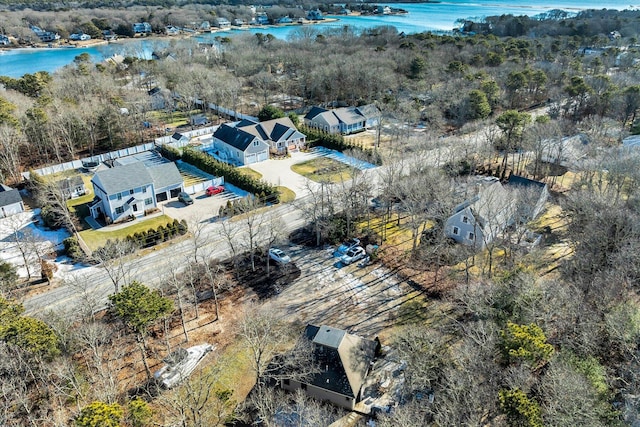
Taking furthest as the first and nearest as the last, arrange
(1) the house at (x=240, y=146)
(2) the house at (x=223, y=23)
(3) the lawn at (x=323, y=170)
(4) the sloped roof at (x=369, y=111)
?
(2) the house at (x=223, y=23), (4) the sloped roof at (x=369, y=111), (1) the house at (x=240, y=146), (3) the lawn at (x=323, y=170)

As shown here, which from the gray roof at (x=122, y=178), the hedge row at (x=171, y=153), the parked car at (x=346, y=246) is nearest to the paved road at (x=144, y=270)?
the parked car at (x=346, y=246)

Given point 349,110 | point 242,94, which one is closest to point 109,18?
point 242,94

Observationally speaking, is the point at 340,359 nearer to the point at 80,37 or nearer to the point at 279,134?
the point at 279,134

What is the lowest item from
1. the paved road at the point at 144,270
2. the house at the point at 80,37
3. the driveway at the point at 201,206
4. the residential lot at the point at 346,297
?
the residential lot at the point at 346,297

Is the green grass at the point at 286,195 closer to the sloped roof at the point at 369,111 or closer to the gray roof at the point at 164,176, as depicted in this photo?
the gray roof at the point at 164,176

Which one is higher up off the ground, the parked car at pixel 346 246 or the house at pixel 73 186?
the house at pixel 73 186

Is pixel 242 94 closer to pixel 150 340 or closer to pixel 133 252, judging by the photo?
pixel 133 252
